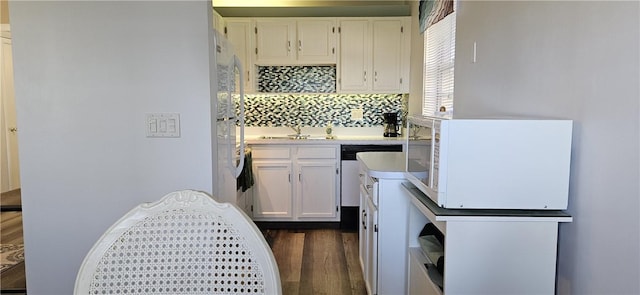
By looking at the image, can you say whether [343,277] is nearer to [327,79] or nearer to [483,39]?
[483,39]

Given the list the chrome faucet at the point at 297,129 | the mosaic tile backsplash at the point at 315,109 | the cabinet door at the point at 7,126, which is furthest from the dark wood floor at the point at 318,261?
the cabinet door at the point at 7,126

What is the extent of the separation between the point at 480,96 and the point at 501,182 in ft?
3.31

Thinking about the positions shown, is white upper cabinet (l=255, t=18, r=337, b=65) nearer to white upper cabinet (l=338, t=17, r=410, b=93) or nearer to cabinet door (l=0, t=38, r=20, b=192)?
white upper cabinet (l=338, t=17, r=410, b=93)

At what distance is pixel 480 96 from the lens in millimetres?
2322

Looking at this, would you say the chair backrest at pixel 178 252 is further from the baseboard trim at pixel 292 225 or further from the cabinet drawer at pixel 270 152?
the baseboard trim at pixel 292 225

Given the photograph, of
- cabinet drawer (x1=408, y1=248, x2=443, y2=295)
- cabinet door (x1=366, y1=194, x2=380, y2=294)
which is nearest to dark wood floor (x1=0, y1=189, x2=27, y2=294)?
cabinet door (x1=366, y1=194, x2=380, y2=294)

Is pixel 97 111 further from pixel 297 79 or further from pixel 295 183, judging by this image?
pixel 297 79

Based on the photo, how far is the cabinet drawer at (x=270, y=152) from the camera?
4160 millimetres

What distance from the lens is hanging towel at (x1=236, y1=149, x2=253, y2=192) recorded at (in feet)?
11.8

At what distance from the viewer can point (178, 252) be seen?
1.08 m

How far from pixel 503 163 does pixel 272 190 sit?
3016 mm

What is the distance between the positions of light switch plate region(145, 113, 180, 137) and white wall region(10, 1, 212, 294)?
0.09 feet

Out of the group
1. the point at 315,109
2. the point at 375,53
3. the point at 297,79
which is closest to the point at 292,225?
the point at 315,109

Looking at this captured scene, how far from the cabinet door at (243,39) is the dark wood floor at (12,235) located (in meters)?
2.36
